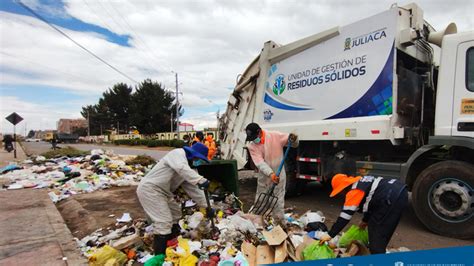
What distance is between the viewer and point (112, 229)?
4.30 metres

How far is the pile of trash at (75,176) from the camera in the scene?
24.0 ft

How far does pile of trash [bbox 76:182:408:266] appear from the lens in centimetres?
278

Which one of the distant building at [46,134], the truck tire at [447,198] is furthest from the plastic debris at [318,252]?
the distant building at [46,134]

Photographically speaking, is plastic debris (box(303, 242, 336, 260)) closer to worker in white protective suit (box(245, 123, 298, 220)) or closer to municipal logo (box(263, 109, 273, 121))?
worker in white protective suit (box(245, 123, 298, 220))

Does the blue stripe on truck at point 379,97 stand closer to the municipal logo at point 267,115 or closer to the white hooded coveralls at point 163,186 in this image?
the municipal logo at point 267,115

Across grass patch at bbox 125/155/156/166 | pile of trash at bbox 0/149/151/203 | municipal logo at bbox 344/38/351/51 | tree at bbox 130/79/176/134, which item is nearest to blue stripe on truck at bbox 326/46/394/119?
municipal logo at bbox 344/38/351/51

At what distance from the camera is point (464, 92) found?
3.67 meters

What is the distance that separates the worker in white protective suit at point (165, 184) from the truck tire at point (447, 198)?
264 cm

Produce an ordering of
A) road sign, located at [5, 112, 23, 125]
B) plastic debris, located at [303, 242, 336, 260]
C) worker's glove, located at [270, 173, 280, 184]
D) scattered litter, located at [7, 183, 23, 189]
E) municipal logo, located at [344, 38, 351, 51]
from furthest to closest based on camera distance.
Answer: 1. road sign, located at [5, 112, 23, 125]
2. scattered litter, located at [7, 183, 23, 189]
3. municipal logo, located at [344, 38, 351, 51]
4. worker's glove, located at [270, 173, 280, 184]
5. plastic debris, located at [303, 242, 336, 260]

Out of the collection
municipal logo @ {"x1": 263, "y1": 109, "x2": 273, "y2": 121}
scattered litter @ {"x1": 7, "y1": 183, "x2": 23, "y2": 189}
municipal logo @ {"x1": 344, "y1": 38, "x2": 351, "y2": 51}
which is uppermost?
municipal logo @ {"x1": 344, "y1": 38, "x2": 351, "y2": 51}

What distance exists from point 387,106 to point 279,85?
2.09 metres

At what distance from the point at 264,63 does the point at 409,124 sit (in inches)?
112

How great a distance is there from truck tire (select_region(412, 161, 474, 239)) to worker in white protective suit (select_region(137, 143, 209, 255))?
264cm

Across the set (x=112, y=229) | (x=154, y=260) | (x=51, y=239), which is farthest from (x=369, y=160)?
(x=51, y=239)
